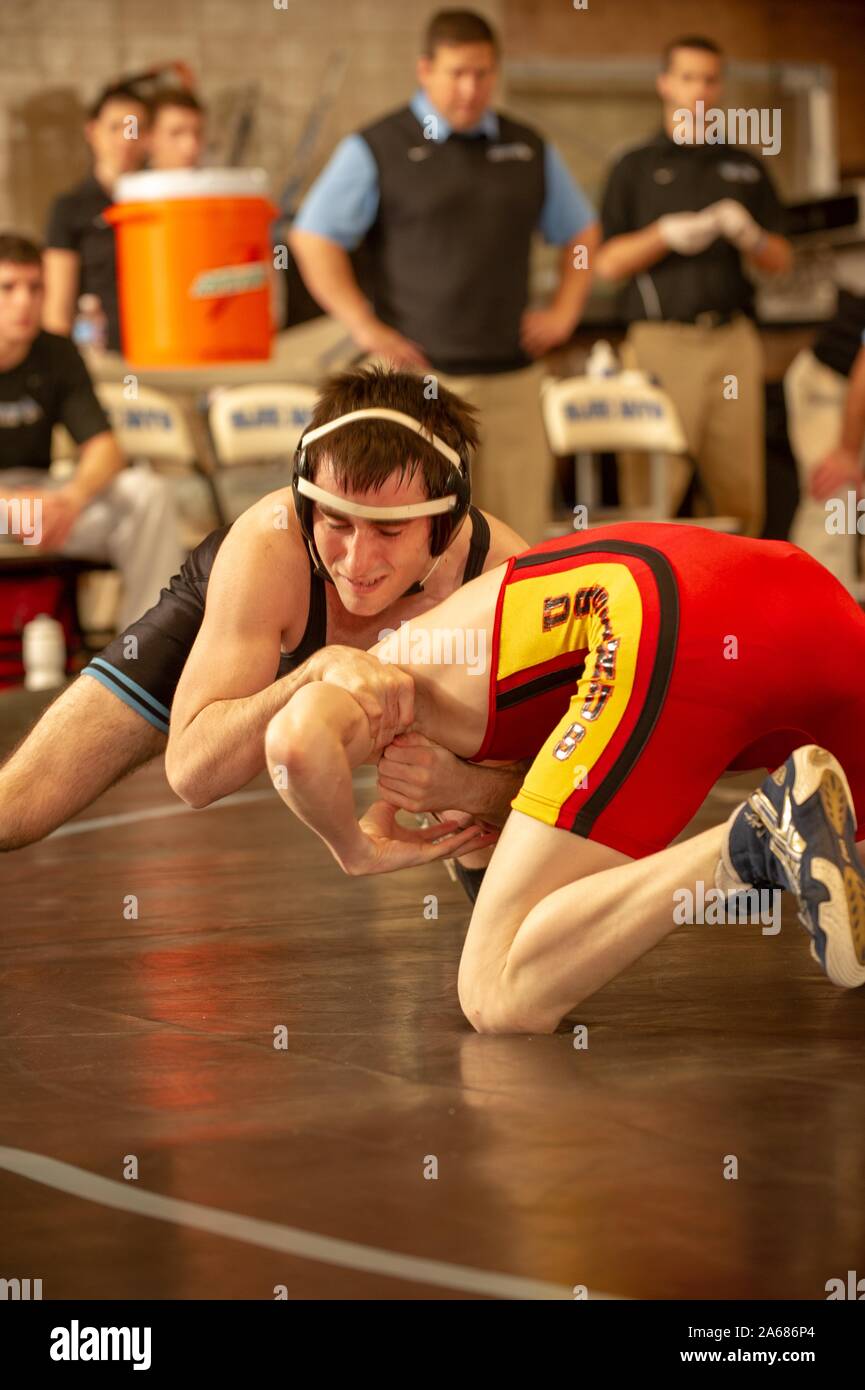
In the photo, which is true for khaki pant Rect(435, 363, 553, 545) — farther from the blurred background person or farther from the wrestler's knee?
the wrestler's knee

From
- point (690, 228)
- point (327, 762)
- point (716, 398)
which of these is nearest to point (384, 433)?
point (327, 762)

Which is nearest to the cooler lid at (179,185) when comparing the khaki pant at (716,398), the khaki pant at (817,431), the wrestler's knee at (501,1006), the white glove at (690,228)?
the white glove at (690,228)

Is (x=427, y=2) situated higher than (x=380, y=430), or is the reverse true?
(x=427, y=2)

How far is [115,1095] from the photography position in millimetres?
2168

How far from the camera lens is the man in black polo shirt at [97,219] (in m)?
6.82

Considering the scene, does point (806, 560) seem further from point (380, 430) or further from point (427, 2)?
point (427, 2)

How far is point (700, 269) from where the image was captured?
277 inches

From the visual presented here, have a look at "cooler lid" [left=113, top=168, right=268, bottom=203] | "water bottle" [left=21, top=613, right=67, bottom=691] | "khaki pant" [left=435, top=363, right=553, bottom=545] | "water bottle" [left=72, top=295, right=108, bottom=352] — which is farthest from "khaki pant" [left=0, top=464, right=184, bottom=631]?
"water bottle" [left=72, top=295, right=108, bottom=352]

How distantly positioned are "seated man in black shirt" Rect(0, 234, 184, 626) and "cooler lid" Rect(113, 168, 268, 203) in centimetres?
88

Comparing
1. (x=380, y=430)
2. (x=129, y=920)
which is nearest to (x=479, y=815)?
(x=380, y=430)

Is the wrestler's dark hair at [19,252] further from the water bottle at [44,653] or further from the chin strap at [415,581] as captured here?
the chin strap at [415,581]

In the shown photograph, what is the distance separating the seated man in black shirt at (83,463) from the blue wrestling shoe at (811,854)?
12.7 feet

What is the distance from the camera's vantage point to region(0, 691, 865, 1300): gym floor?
165 centimetres
